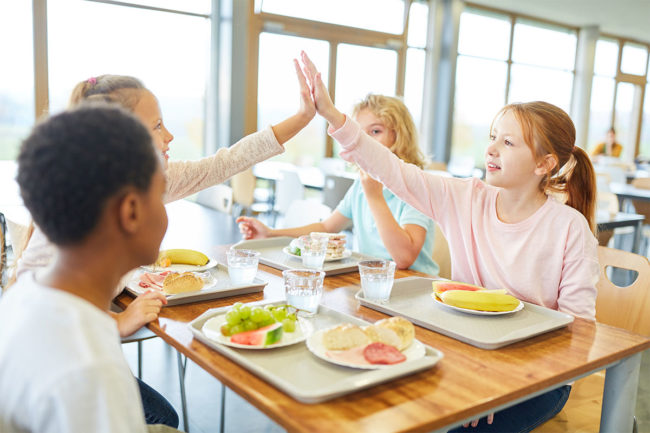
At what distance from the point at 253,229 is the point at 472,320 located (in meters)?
0.93

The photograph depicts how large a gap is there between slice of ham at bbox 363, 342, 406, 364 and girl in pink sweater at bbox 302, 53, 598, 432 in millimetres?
688

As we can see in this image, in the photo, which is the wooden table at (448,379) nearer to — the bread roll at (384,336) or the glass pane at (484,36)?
the bread roll at (384,336)

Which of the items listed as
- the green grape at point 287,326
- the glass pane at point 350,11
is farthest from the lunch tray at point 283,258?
the glass pane at point 350,11

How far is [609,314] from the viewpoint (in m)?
1.67

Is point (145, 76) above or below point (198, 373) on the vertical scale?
above

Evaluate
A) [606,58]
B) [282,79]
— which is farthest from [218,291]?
[606,58]

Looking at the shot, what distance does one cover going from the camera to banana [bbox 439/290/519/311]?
1217 mm

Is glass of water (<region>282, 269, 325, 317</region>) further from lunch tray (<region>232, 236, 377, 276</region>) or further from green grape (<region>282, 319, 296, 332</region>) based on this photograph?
lunch tray (<region>232, 236, 377, 276</region>)

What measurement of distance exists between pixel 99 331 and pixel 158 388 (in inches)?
70.9

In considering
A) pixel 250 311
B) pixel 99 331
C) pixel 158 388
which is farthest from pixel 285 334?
pixel 158 388

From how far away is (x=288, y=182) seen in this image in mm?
4406

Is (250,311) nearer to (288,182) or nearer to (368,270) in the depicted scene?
(368,270)

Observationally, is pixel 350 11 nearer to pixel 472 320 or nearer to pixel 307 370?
pixel 472 320

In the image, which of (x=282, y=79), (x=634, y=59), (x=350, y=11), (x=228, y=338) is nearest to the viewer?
(x=228, y=338)
